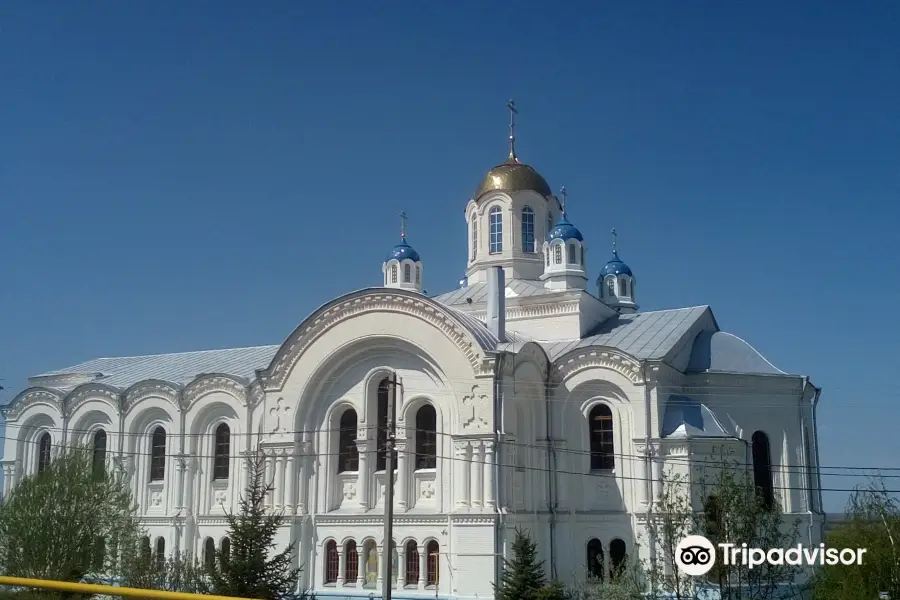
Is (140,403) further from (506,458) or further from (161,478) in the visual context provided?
(506,458)

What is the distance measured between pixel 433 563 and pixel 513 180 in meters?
14.9

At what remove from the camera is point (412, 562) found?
2580 centimetres

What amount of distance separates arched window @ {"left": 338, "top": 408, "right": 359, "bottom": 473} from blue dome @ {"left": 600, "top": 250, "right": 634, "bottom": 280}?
1851 centimetres

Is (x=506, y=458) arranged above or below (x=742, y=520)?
above

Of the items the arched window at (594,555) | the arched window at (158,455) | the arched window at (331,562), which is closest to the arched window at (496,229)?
the arched window at (594,555)

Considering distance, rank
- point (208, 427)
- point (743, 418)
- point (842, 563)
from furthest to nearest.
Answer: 1. point (208, 427)
2. point (743, 418)
3. point (842, 563)

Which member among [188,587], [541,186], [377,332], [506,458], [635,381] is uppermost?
[541,186]

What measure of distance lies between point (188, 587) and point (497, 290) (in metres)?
11.6

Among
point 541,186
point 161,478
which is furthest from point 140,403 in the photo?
point 541,186

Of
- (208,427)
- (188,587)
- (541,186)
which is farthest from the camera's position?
(541,186)

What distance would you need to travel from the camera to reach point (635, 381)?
83.5 ft

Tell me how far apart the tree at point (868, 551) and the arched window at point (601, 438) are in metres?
7.53

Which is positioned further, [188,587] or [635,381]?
[635,381]

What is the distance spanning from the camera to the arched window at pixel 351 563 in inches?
1043
